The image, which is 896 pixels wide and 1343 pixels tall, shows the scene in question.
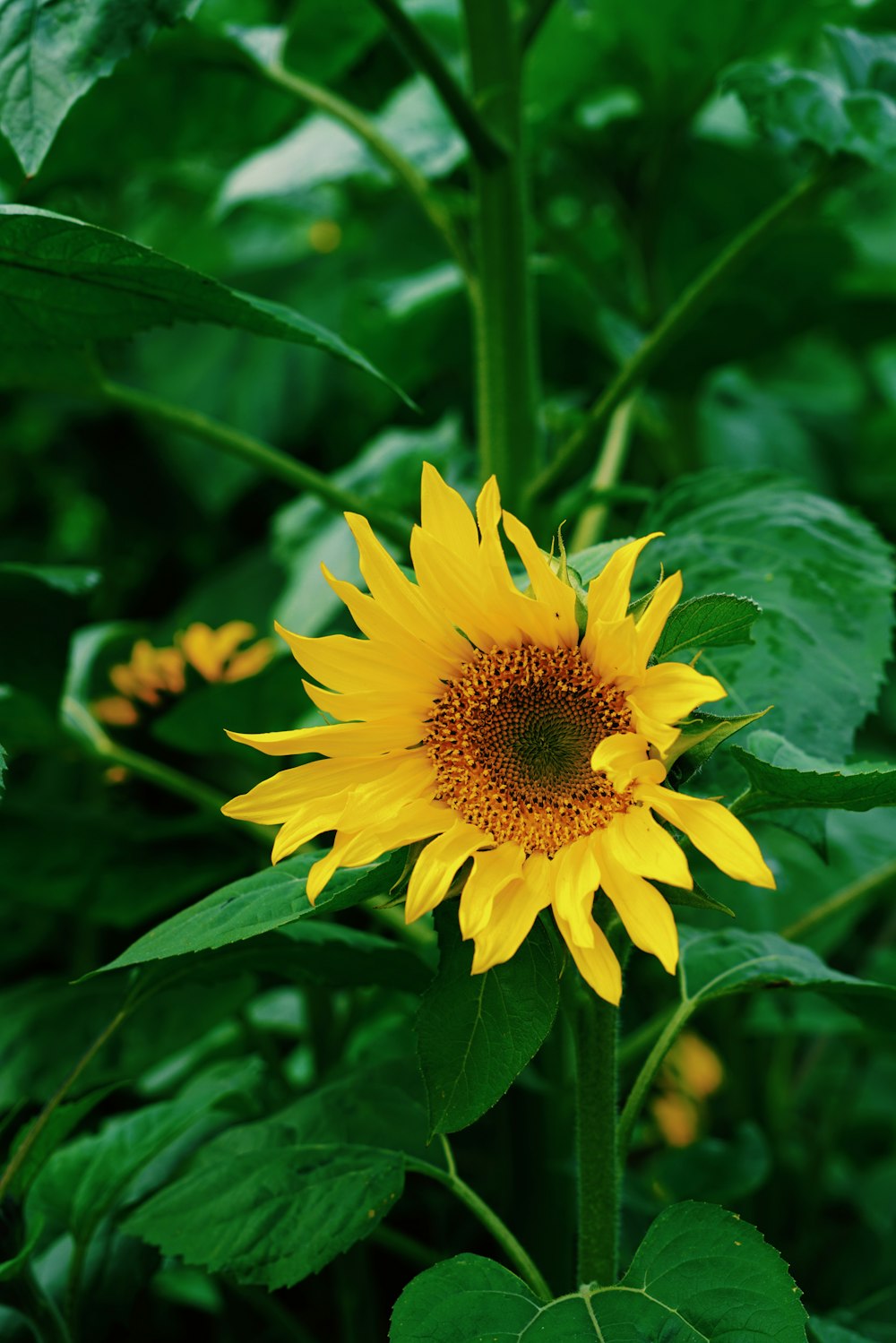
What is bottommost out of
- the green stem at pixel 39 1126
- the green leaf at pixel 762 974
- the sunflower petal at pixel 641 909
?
the green leaf at pixel 762 974

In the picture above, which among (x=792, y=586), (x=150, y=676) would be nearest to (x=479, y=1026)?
(x=792, y=586)

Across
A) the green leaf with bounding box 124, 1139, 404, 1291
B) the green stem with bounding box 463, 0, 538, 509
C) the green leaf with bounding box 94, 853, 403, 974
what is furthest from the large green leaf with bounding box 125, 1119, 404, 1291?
the green stem with bounding box 463, 0, 538, 509

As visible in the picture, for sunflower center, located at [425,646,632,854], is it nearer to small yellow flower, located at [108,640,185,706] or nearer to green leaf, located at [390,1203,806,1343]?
green leaf, located at [390,1203,806,1343]

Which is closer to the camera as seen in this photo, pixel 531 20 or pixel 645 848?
pixel 645 848

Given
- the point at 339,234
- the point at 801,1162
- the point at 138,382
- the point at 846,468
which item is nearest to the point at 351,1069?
the point at 801,1162

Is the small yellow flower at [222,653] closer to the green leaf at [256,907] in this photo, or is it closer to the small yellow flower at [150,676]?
the small yellow flower at [150,676]

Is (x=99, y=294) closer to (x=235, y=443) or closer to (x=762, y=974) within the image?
(x=235, y=443)

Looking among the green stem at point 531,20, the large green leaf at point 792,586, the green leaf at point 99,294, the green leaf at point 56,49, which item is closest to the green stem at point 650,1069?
the large green leaf at point 792,586

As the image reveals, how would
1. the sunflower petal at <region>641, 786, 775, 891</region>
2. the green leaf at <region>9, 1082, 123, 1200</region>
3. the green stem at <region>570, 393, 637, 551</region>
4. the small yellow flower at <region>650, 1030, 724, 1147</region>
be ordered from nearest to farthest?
1. the sunflower petal at <region>641, 786, 775, 891</region>
2. the green leaf at <region>9, 1082, 123, 1200</region>
3. the green stem at <region>570, 393, 637, 551</region>
4. the small yellow flower at <region>650, 1030, 724, 1147</region>
